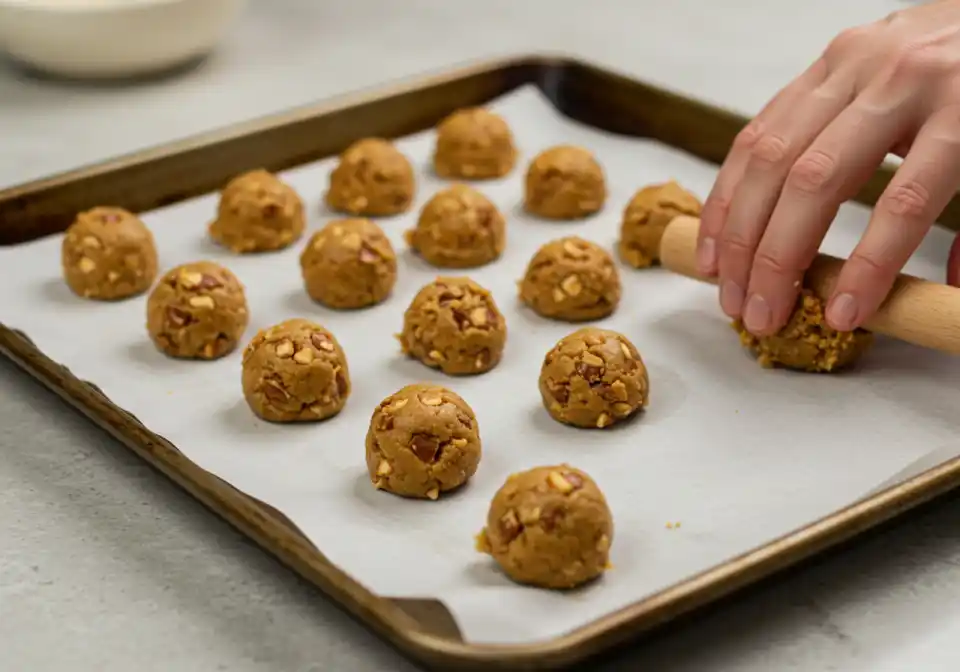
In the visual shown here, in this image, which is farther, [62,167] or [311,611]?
[62,167]

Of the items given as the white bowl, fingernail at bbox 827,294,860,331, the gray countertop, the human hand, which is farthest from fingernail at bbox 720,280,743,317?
the white bowl

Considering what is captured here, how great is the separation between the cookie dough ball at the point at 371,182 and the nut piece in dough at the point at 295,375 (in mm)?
546

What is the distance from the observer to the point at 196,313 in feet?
5.87

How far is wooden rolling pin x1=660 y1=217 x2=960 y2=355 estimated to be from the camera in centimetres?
163

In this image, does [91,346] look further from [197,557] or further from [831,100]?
[831,100]

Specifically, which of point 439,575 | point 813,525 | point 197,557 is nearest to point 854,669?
point 813,525

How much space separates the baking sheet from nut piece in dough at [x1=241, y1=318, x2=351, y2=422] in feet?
0.08

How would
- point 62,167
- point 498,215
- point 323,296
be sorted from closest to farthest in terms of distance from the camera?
point 323,296 < point 498,215 < point 62,167

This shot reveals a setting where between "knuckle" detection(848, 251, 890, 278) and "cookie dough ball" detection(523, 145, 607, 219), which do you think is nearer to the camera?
"knuckle" detection(848, 251, 890, 278)

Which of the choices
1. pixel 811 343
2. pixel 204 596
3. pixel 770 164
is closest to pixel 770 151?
pixel 770 164

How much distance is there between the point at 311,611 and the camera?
1.36m

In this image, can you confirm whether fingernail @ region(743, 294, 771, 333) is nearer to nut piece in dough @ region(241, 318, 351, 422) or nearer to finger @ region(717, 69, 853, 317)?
finger @ region(717, 69, 853, 317)

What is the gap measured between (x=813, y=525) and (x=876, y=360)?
542mm

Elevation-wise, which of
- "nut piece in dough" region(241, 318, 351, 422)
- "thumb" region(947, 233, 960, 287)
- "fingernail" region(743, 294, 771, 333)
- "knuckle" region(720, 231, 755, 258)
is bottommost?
"nut piece in dough" region(241, 318, 351, 422)
